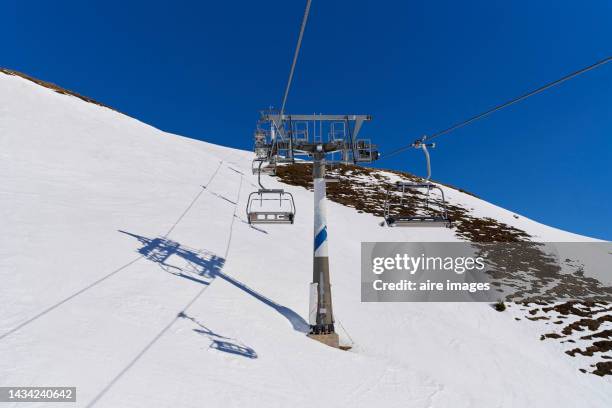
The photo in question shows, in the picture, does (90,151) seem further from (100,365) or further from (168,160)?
(100,365)

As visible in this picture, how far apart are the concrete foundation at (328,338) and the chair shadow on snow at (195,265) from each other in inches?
19.5

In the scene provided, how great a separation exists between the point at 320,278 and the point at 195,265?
4.39m

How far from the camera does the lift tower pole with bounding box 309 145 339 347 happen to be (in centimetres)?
1123

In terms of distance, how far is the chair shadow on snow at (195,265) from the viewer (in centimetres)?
1165

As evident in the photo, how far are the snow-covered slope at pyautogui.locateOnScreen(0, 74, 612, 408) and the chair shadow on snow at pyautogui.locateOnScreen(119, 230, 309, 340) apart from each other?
76mm

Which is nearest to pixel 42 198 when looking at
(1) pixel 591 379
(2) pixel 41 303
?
(2) pixel 41 303

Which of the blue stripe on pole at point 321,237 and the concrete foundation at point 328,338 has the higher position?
the blue stripe on pole at point 321,237

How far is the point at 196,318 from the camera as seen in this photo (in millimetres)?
9023

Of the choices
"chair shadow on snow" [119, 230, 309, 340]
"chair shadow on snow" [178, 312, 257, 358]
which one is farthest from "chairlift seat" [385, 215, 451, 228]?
"chair shadow on snow" [119, 230, 309, 340]

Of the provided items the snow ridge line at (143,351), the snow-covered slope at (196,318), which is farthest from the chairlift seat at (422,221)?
the snow ridge line at (143,351)

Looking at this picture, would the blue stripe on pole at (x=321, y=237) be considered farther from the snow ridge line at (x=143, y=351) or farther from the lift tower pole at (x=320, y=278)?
the snow ridge line at (x=143, y=351)

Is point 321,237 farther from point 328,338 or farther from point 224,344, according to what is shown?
point 224,344

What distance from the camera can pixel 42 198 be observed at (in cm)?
1423

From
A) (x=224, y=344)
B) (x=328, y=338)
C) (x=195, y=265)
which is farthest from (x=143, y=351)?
(x=195, y=265)
